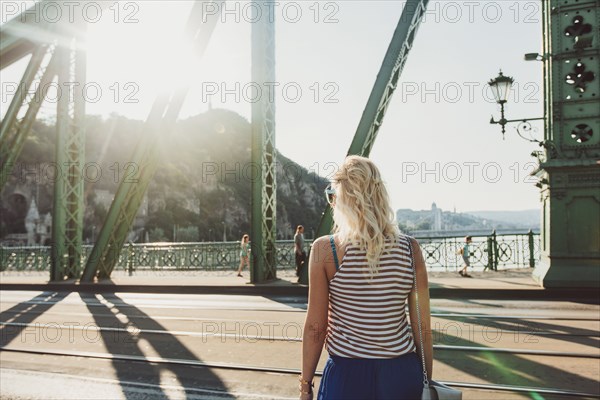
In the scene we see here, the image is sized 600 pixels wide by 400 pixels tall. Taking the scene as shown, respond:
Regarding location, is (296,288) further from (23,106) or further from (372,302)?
(23,106)

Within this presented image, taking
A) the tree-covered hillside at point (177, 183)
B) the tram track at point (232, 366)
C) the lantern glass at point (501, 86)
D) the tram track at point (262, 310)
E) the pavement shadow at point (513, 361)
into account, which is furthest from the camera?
the tree-covered hillside at point (177, 183)

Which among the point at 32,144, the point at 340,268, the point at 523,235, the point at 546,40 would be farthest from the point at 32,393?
the point at 32,144

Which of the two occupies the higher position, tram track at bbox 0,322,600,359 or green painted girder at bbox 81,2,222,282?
green painted girder at bbox 81,2,222,282

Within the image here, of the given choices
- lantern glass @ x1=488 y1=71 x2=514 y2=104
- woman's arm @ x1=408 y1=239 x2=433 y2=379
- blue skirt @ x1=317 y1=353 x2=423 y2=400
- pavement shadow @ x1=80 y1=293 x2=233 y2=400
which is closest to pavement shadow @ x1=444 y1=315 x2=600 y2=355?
pavement shadow @ x1=80 y1=293 x2=233 y2=400

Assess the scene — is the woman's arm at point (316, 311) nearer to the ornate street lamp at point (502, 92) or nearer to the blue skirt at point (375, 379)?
the blue skirt at point (375, 379)

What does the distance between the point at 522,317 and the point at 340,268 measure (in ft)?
21.9

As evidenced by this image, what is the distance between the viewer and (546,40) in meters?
10.7

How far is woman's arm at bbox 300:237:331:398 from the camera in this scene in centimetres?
190

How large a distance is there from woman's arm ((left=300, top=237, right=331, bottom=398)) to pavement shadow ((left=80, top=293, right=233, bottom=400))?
8.14 feet

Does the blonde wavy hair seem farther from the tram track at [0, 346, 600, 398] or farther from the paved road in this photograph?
the tram track at [0, 346, 600, 398]

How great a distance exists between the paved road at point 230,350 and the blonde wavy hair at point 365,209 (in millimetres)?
2742

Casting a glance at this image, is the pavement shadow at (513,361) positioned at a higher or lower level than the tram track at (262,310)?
higher

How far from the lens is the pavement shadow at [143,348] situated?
453 centimetres

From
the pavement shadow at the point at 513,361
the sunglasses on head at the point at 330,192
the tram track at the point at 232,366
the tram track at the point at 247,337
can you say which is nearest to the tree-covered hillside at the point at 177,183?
the tram track at the point at 247,337
